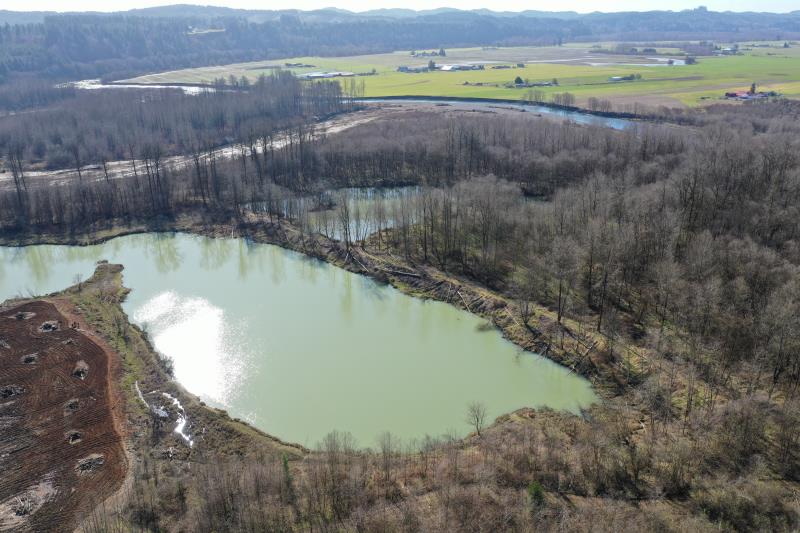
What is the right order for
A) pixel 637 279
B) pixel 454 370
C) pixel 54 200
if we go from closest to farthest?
pixel 454 370, pixel 637 279, pixel 54 200

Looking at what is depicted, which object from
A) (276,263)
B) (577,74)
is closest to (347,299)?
(276,263)

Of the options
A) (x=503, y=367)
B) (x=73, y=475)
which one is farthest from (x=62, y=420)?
(x=503, y=367)

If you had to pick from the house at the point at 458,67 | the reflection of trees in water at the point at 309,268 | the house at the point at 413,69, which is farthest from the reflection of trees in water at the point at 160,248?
the house at the point at 458,67

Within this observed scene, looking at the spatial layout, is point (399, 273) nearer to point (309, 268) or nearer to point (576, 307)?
point (309, 268)

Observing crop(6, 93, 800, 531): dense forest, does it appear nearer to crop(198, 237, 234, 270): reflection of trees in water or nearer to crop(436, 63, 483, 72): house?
crop(198, 237, 234, 270): reflection of trees in water

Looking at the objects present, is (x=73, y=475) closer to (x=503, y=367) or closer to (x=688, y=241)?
(x=503, y=367)

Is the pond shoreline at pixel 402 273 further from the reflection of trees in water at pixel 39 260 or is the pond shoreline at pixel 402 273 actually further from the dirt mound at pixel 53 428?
the dirt mound at pixel 53 428
